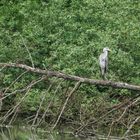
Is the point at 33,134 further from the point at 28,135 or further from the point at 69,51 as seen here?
the point at 69,51

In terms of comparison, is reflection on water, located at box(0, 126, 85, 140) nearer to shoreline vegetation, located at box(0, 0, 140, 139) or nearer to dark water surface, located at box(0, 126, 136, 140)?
dark water surface, located at box(0, 126, 136, 140)

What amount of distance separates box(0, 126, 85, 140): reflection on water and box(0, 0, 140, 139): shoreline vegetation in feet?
0.86

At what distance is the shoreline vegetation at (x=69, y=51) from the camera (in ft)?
45.7

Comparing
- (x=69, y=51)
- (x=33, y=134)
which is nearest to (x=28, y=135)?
(x=33, y=134)

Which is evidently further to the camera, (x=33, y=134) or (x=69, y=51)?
(x=69, y=51)

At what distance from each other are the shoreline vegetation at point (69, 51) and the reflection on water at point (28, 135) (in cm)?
26

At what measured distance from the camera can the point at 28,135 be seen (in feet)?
41.5

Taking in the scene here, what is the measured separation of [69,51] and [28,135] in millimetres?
3959

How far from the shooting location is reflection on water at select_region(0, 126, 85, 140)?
1220 cm

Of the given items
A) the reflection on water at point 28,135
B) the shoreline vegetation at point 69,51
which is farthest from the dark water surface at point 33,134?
the shoreline vegetation at point 69,51

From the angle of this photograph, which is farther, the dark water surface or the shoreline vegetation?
the shoreline vegetation

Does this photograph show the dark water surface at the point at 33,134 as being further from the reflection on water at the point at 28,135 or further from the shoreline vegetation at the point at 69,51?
the shoreline vegetation at the point at 69,51

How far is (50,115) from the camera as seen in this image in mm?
13641

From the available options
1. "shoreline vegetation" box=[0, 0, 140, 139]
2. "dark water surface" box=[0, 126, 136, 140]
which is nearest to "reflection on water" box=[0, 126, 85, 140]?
"dark water surface" box=[0, 126, 136, 140]
